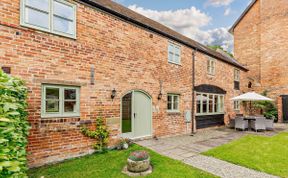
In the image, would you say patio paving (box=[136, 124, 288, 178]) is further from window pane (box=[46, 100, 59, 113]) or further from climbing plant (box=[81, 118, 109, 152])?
window pane (box=[46, 100, 59, 113])

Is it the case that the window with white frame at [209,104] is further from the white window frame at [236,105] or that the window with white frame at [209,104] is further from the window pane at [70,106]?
the window pane at [70,106]

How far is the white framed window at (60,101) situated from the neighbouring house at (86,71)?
3 cm

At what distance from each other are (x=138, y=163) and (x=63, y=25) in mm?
5135

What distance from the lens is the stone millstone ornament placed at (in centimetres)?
489

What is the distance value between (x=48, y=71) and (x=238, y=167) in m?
6.74

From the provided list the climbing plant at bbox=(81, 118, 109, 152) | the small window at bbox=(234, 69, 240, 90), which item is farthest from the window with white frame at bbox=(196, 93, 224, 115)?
the climbing plant at bbox=(81, 118, 109, 152)

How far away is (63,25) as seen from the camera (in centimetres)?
606

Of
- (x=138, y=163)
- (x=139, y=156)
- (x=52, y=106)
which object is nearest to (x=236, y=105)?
(x=139, y=156)

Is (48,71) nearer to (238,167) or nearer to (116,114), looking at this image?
(116,114)

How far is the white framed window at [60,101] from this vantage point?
5.61m

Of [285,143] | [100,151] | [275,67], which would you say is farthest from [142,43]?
[275,67]

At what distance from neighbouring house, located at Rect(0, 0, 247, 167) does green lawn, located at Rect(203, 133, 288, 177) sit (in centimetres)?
326

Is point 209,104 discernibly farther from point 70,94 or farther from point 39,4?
point 39,4

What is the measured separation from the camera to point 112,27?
7.38m
